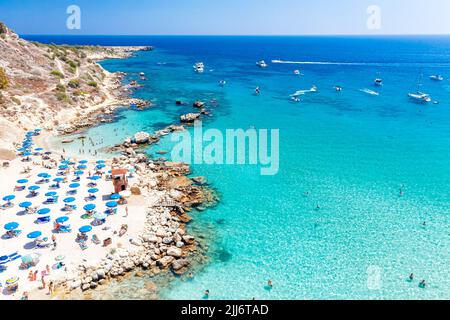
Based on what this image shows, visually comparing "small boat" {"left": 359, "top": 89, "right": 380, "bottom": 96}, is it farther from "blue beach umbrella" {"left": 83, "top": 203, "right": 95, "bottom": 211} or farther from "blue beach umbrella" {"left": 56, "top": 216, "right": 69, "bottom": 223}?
→ "blue beach umbrella" {"left": 56, "top": 216, "right": 69, "bottom": 223}

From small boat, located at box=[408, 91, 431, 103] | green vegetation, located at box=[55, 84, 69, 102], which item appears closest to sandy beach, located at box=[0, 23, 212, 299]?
green vegetation, located at box=[55, 84, 69, 102]

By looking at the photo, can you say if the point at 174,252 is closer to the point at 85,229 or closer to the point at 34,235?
the point at 85,229

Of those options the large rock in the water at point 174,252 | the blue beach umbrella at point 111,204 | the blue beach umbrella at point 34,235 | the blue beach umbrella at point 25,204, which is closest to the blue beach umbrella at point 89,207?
the blue beach umbrella at point 111,204

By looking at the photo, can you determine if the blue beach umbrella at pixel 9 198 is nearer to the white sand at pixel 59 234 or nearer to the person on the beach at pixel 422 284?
the white sand at pixel 59 234

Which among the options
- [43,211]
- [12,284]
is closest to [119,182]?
[43,211]

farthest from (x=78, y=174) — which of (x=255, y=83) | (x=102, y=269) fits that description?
(x=255, y=83)
